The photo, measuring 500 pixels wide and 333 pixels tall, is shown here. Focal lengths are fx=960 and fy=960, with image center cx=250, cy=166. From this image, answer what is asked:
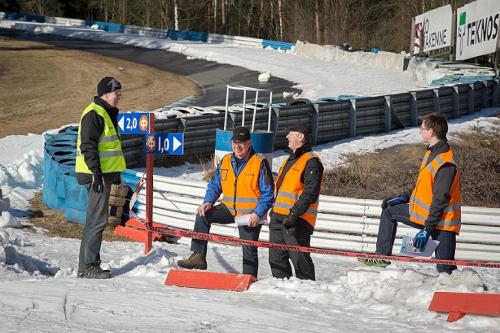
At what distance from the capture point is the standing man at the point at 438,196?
321 inches

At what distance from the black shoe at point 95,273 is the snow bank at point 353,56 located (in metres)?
25.7

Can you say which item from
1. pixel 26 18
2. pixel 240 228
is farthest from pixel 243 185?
pixel 26 18

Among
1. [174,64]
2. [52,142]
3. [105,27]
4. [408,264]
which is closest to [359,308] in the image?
[408,264]

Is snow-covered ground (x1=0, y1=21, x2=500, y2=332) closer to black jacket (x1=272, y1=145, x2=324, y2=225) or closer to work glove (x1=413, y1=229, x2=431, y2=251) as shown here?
work glove (x1=413, y1=229, x2=431, y2=251)

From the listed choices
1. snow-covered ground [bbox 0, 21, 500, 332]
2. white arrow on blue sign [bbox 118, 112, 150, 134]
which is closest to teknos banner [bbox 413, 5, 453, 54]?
snow-covered ground [bbox 0, 21, 500, 332]

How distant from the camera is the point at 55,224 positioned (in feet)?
42.6

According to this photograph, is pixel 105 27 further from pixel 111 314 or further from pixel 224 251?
pixel 111 314

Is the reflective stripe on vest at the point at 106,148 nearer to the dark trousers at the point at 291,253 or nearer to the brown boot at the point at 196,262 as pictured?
the brown boot at the point at 196,262

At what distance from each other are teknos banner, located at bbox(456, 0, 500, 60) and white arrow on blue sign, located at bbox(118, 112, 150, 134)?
1813cm

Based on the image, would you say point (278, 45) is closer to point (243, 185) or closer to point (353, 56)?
point (353, 56)

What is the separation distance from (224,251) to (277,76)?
23.9 meters

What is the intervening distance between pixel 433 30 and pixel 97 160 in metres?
25.5

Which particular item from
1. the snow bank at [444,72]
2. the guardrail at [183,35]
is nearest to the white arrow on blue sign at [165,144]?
the snow bank at [444,72]

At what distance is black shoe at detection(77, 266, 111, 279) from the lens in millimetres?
8914
